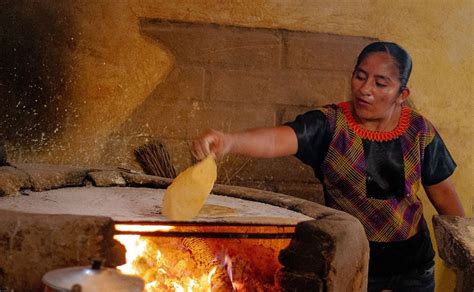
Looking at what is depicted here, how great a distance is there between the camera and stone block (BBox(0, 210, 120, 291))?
2959mm

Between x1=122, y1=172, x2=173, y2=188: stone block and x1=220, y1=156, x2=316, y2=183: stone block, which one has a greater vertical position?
x1=220, y1=156, x2=316, y2=183: stone block

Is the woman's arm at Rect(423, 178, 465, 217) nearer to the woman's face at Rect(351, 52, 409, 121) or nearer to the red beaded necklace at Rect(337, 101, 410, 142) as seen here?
the red beaded necklace at Rect(337, 101, 410, 142)

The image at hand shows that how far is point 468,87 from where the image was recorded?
5.35 meters

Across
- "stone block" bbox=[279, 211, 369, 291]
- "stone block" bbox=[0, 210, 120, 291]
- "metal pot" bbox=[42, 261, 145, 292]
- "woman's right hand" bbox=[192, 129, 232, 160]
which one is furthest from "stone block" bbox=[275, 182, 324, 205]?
"metal pot" bbox=[42, 261, 145, 292]

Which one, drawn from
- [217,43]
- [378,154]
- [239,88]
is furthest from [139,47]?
[378,154]

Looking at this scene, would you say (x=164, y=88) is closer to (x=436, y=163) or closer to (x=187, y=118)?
(x=187, y=118)

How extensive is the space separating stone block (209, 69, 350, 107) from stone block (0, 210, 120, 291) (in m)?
2.14

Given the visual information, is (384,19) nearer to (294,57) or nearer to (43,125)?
(294,57)

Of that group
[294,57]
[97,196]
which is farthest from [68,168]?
[294,57]

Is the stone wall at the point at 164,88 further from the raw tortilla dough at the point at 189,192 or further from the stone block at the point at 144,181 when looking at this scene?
the raw tortilla dough at the point at 189,192

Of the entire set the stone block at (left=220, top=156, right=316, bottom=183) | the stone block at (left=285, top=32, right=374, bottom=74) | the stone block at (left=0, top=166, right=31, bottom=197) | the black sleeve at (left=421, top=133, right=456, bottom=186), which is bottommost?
the stone block at (left=0, top=166, right=31, bottom=197)

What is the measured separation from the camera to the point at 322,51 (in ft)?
16.7

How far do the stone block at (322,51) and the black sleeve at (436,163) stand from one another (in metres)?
0.97

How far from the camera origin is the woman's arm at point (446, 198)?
4.54 metres
